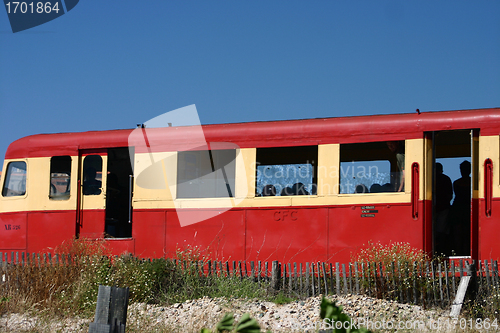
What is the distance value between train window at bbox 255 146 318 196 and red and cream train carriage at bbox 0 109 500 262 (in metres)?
0.02

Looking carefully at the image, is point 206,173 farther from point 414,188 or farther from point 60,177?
point 414,188

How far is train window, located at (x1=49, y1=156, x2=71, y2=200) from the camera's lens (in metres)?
11.0

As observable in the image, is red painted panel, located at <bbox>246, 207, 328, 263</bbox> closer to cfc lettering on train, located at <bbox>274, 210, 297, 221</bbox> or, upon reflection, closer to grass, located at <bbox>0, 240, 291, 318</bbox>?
cfc lettering on train, located at <bbox>274, 210, 297, 221</bbox>

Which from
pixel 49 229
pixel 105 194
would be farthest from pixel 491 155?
pixel 49 229

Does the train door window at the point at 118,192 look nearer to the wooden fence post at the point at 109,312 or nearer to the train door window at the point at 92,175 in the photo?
the train door window at the point at 92,175

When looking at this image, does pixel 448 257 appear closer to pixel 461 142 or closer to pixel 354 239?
pixel 354 239

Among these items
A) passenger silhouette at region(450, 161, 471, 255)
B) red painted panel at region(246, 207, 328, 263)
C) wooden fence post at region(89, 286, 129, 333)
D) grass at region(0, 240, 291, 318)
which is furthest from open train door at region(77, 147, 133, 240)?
passenger silhouette at region(450, 161, 471, 255)

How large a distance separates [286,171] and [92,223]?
4104 mm

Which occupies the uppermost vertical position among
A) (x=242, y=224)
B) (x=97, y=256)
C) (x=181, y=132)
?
(x=181, y=132)

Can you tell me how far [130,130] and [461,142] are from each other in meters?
6.54

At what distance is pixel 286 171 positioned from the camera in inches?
388

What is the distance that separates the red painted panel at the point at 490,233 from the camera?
8625mm

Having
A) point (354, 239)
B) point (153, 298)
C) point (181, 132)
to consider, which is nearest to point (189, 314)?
point (153, 298)

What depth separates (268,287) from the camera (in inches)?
367
